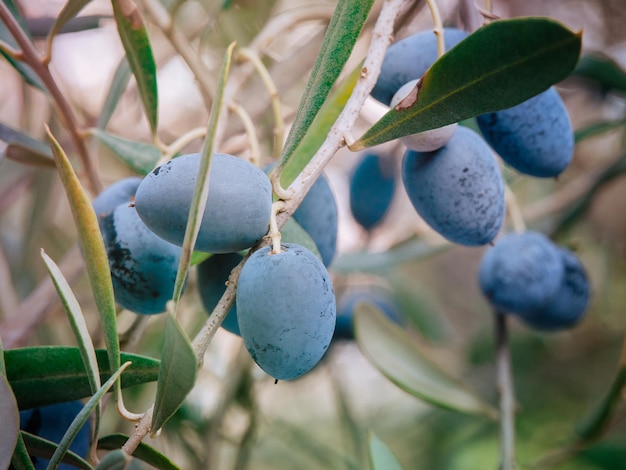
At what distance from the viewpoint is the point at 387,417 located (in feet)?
5.06

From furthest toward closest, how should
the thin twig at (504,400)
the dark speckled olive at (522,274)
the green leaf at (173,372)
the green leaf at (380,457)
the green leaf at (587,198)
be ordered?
1. the green leaf at (587,198)
2. the dark speckled olive at (522,274)
3. the thin twig at (504,400)
4. the green leaf at (380,457)
5. the green leaf at (173,372)

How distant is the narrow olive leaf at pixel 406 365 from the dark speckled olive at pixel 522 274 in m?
0.14

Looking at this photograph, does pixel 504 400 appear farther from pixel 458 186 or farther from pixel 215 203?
pixel 215 203

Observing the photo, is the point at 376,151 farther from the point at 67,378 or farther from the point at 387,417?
the point at 387,417

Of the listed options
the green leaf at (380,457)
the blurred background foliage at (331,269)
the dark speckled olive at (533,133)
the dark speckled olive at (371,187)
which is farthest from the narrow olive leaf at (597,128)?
the green leaf at (380,457)

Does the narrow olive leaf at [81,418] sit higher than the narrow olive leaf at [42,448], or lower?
higher

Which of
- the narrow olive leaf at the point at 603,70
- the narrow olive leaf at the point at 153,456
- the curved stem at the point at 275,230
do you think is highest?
the curved stem at the point at 275,230

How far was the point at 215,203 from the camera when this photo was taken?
1.30ft

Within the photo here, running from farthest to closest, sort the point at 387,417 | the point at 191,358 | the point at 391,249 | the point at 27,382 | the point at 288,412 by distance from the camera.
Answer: the point at 288,412, the point at 387,417, the point at 391,249, the point at 27,382, the point at 191,358

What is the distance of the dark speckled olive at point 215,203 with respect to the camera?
397mm

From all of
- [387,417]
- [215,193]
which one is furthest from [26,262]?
[387,417]

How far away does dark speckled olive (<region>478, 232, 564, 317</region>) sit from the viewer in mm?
845

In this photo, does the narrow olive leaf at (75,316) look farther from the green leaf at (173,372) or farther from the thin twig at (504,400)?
the thin twig at (504,400)

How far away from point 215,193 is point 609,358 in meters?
1.48
